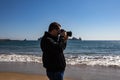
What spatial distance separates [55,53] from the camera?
4.86 metres

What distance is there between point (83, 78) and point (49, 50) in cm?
547

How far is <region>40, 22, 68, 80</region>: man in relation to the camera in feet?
15.9

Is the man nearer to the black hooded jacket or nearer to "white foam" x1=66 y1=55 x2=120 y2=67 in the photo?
the black hooded jacket

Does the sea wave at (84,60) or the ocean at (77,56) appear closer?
the sea wave at (84,60)

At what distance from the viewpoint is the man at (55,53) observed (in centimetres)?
484

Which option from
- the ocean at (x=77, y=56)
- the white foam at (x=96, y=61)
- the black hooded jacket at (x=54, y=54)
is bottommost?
the ocean at (x=77, y=56)

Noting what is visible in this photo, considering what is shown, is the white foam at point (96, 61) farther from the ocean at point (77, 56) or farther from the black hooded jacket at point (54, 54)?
the black hooded jacket at point (54, 54)

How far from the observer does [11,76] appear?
34.6 ft

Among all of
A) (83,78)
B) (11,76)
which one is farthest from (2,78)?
(83,78)

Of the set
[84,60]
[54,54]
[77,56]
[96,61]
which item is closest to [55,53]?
[54,54]

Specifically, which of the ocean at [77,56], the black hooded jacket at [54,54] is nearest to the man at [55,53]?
→ the black hooded jacket at [54,54]

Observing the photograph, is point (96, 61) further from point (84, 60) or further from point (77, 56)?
point (77, 56)

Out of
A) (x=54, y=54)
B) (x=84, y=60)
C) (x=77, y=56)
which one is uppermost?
(x=54, y=54)

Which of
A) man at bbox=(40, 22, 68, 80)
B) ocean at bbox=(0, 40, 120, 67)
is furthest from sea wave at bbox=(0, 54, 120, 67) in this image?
man at bbox=(40, 22, 68, 80)
